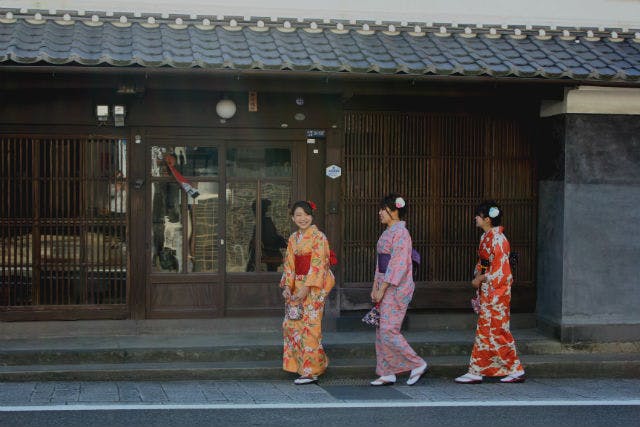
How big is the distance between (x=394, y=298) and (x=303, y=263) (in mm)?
1071

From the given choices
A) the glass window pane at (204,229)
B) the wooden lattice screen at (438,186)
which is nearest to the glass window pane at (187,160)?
the glass window pane at (204,229)

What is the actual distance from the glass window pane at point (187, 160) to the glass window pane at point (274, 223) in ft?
2.66

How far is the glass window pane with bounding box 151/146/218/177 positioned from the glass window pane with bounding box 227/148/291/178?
23 centimetres

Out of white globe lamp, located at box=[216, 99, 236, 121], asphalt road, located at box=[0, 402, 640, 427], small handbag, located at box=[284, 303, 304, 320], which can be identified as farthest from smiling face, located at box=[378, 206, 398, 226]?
white globe lamp, located at box=[216, 99, 236, 121]

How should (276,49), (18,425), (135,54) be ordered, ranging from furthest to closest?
(276,49) → (135,54) → (18,425)

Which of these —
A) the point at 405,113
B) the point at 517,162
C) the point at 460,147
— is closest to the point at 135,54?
the point at 405,113

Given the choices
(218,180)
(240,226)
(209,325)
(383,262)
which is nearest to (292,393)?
(383,262)

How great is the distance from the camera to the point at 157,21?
10883mm

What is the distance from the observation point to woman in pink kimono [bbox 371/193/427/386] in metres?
9.51

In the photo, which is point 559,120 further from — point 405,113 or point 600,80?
point 405,113

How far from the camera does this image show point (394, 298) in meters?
9.57

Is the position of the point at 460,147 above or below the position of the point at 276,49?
below

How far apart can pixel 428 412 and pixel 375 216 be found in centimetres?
401

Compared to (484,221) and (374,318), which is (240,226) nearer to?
(374,318)
